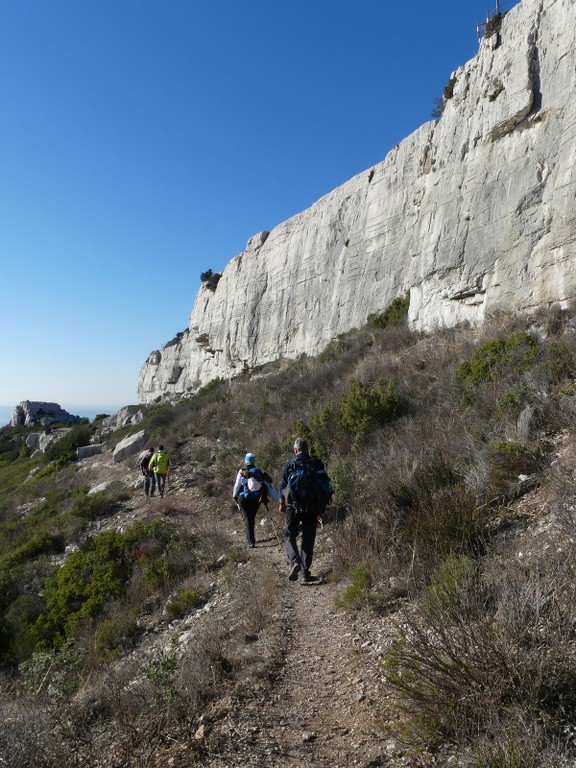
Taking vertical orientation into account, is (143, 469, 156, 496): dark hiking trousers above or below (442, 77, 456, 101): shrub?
below

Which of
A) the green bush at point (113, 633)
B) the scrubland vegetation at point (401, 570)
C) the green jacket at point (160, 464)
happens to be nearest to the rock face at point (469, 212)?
the scrubland vegetation at point (401, 570)

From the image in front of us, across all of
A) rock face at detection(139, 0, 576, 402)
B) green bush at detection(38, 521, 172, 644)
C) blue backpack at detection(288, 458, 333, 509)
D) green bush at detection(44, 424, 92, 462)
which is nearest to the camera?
blue backpack at detection(288, 458, 333, 509)

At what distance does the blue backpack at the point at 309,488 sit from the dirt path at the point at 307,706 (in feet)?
3.80

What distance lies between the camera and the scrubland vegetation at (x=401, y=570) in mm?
2318

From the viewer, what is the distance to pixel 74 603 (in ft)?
26.9

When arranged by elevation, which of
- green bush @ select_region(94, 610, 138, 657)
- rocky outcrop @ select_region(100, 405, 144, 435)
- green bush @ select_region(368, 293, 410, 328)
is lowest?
green bush @ select_region(94, 610, 138, 657)

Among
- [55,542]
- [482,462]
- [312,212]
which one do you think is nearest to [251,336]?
[312,212]

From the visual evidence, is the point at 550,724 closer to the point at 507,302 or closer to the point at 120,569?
the point at 120,569

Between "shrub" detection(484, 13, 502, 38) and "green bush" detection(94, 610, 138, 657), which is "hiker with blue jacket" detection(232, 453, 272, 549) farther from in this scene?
"shrub" detection(484, 13, 502, 38)

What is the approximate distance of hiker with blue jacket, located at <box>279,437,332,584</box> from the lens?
215 inches

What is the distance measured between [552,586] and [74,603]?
7.98 metres

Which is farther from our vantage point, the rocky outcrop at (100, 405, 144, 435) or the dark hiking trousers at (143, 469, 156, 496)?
the rocky outcrop at (100, 405, 144, 435)

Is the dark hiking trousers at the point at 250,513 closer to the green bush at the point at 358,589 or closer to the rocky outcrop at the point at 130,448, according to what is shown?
the green bush at the point at 358,589

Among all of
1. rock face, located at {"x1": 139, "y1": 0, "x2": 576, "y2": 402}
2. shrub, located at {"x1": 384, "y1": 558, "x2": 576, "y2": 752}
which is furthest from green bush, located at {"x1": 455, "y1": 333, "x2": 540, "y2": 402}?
shrub, located at {"x1": 384, "y1": 558, "x2": 576, "y2": 752}
